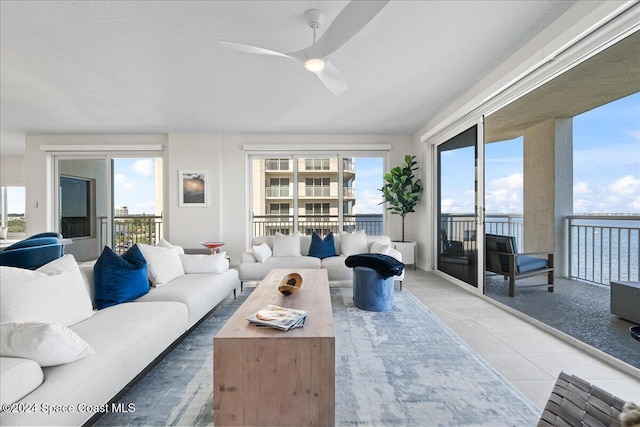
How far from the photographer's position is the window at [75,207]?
6.04 meters

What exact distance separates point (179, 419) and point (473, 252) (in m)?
3.72

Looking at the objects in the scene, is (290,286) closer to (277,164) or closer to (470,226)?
(470,226)

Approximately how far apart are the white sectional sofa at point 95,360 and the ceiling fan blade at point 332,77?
85.7 inches

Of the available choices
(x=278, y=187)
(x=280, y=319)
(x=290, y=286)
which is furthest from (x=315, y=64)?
(x=278, y=187)

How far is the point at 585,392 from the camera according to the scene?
108cm

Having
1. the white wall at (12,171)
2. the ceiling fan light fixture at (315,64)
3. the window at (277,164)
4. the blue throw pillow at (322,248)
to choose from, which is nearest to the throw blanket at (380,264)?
the blue throw pillow at (322,248)

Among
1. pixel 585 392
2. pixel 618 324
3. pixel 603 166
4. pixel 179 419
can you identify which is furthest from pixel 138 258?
pixel 603 166

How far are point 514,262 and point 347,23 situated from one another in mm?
3317

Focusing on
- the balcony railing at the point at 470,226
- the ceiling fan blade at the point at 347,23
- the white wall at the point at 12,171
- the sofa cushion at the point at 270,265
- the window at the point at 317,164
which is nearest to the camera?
the ceiling fan blade at the point at 347,23

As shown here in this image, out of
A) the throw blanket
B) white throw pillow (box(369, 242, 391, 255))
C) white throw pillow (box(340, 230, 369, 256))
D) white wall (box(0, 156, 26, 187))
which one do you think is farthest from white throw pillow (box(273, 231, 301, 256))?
white wall (box(0, 156, 26, 187))

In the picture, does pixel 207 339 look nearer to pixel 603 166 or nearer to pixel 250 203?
pixel 250 203

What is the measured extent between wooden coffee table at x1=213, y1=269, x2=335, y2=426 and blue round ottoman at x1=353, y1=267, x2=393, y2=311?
172 centimetres

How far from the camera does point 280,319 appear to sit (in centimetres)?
165

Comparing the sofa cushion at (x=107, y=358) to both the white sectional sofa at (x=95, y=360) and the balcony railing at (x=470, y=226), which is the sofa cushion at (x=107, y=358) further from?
the balcony railing at (x=470, y=226)
